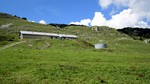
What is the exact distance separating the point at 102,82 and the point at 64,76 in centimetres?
534

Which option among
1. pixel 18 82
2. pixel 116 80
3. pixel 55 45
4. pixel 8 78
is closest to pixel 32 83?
pixel 18 82

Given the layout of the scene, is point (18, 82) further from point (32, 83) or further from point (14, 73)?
point (14, 73)

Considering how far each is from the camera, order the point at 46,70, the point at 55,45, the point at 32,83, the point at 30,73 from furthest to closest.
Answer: the point at 55,45 → the point at 46,70 → the point at 30,73 → the point at 32,83

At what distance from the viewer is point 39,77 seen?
33.7 meters

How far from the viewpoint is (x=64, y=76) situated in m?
35.1

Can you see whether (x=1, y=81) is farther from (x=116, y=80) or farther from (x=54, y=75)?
(x=116, y=80)

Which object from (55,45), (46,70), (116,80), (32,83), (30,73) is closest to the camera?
(32,83)

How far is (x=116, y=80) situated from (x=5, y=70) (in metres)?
15.9

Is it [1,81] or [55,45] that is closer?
[1,81]

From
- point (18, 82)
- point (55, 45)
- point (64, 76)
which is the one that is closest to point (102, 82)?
point (64, 76)

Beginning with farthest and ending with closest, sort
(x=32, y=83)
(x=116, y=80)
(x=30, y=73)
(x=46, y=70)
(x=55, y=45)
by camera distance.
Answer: (x=55, y=45)
(x=46, y=70)
(x=30, y=73)
(x=116, y=80)
(x=32, y=83)

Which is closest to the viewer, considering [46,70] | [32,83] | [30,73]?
[32,83]

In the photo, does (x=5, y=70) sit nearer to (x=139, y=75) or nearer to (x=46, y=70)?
(x=46, y=70)

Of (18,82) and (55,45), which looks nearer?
(18,82)
